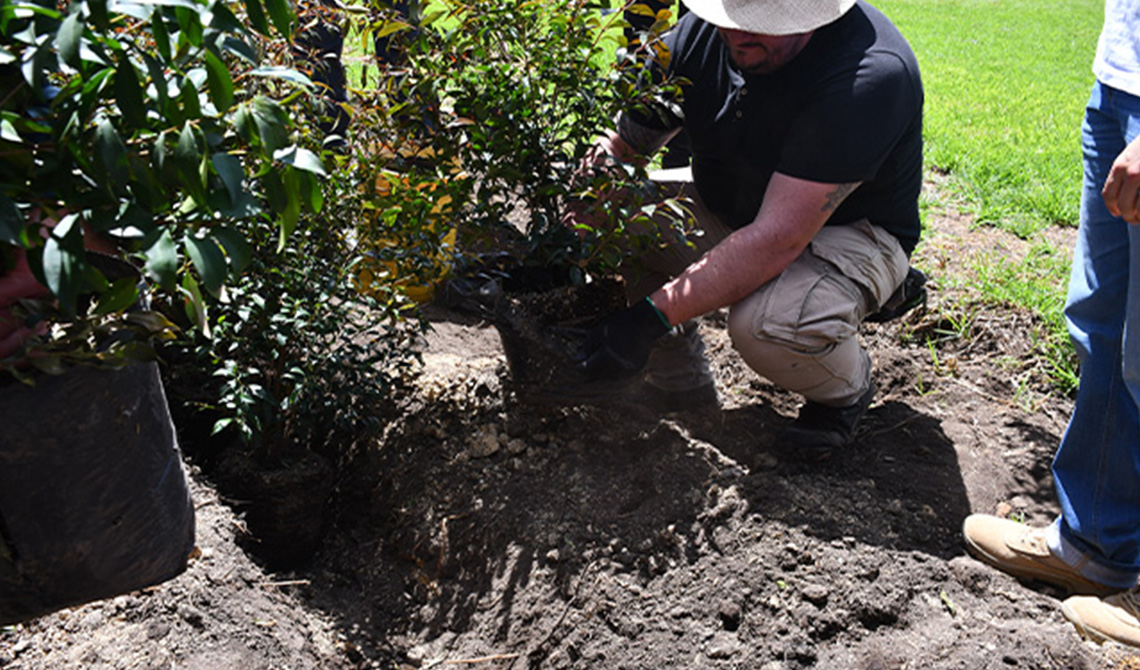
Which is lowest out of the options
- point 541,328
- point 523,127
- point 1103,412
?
point 541,328

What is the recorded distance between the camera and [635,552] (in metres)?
2.70

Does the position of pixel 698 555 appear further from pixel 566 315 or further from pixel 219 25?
pixel 219 25

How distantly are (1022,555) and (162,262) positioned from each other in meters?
2.20

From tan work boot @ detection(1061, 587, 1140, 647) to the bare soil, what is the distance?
42 mm

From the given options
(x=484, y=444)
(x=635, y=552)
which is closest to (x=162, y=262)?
(x=635, y=552)

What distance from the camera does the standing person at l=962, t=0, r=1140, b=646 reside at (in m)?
2.19

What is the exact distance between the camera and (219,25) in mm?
1257

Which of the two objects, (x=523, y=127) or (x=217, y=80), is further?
(x=523, y=127)

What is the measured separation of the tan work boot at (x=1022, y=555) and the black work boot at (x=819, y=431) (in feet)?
1.59

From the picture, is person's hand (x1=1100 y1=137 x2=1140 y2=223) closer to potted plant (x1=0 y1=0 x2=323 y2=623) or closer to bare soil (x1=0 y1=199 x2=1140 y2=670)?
bare soil (x1=0 y1=199 x2=1140 y2=670)

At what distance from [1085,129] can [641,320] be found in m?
1.20

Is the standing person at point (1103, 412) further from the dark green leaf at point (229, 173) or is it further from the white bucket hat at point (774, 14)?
the dark green leaf at point (229, 173)

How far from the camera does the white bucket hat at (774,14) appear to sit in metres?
2.61

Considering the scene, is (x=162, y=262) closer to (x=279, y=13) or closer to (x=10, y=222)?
(x=10, y=222)
